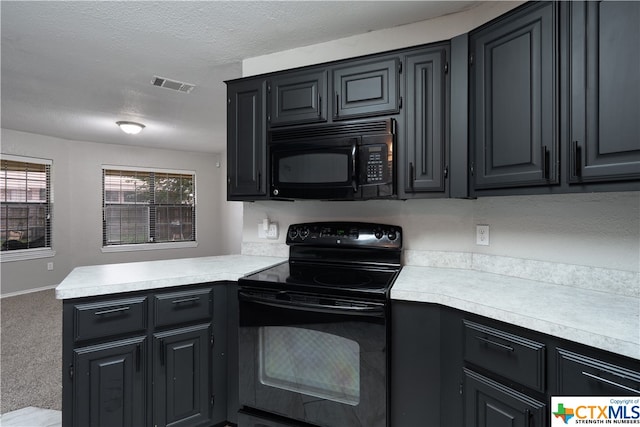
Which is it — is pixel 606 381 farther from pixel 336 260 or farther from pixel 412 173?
pixel 336 260

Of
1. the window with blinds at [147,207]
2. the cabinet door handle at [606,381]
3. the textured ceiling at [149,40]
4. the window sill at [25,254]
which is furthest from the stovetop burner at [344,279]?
the window with blinds at [147,207]

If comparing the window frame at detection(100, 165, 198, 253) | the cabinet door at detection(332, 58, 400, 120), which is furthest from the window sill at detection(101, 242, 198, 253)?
the cabinet door at detection(332, 58, 400, 120)

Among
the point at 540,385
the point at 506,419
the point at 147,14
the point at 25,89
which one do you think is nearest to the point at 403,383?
the point at 506,419

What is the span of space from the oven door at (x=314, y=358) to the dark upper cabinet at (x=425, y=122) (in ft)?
2.39

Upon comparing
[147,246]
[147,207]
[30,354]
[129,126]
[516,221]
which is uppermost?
[129,126]

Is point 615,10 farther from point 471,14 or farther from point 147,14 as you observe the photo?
point 147,14

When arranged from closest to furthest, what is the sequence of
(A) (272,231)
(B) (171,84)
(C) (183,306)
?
(C) (183,306) < (A) (272,231) < (B) (171,84)

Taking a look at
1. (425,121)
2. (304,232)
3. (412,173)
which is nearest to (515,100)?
(425,121)

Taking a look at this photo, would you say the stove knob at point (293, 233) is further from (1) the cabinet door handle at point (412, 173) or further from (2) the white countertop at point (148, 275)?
(1) the cabinet door handle at point (412, 173)

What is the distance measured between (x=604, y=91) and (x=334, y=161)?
1.20 m

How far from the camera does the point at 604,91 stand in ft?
3.86

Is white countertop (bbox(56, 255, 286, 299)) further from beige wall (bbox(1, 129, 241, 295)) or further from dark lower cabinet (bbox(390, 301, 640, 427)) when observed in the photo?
beige wall (bbox(1, 129, 241, 295))

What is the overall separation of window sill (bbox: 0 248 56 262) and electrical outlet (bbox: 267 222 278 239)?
4.66 m

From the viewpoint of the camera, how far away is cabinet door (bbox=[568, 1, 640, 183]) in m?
1.12
